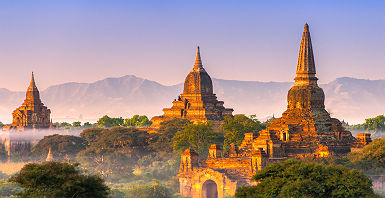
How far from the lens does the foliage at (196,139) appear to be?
87312 mm

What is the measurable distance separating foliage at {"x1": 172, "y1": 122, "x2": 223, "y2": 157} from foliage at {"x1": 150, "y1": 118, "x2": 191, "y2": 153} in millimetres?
4547

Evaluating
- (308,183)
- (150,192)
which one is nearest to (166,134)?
(150,192)

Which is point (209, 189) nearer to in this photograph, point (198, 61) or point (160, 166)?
point (160, 166)

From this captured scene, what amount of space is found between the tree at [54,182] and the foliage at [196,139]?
41417 mm

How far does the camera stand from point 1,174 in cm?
9112

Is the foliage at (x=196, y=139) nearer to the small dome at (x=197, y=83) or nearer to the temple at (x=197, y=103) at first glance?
the temple at (x=197, y=103)

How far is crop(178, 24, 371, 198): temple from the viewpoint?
6931cm

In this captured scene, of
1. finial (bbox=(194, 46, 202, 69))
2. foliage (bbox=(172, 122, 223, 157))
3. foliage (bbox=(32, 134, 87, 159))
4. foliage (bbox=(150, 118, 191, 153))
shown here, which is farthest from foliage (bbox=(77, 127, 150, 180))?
finial (bbox=(194, 46, 202, 69))

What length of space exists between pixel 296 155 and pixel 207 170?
6212 millimetres

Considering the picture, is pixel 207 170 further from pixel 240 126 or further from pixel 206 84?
pixel 206 84

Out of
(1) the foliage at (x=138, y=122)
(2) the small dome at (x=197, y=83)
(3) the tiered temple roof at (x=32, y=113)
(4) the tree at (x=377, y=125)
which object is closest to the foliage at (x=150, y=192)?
(2) the small dome at (x=197, y=83)

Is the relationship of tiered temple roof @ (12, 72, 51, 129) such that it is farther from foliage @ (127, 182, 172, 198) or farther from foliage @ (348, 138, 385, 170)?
foliage @ (348, 138, 385, 170)

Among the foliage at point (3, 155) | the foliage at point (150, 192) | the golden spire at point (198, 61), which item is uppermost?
the golden spire at point (198, 61)

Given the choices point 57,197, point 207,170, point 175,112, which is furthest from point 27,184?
point 175,112
